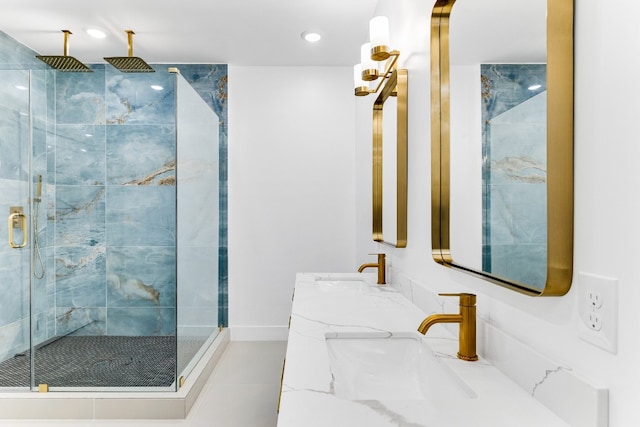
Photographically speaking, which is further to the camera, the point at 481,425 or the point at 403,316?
the point at 403,316

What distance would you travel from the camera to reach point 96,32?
2854 millimetres

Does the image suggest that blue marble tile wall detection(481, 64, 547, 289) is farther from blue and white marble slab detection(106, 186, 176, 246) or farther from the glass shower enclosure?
blue and white marble slab detection(106, 186, 176, 246)

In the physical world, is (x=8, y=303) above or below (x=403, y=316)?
below

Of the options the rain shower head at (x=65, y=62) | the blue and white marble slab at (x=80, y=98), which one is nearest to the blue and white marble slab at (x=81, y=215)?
the blue and white marble slab at (x=80, y=98)

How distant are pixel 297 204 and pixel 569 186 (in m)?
2.94

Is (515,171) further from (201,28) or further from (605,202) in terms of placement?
(201,28)

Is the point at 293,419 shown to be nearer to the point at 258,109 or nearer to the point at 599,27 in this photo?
the point at 599,27

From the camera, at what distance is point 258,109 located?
3521 millimetres

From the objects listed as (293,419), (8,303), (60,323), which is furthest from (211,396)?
(293,419)

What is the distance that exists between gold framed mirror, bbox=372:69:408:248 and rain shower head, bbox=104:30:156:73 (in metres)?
1.81

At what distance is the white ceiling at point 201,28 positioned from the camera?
2508 mm

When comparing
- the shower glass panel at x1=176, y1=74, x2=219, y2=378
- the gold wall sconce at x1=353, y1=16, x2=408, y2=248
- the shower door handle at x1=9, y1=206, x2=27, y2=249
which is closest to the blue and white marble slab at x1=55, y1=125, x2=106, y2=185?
the shower door handle at x1=9, y1=206, x2=27, y2=249

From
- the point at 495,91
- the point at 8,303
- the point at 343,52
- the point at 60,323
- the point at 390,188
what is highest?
the point at 343,52

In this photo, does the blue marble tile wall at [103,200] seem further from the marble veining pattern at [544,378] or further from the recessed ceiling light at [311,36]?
the marble veining pattern at [544,378]
